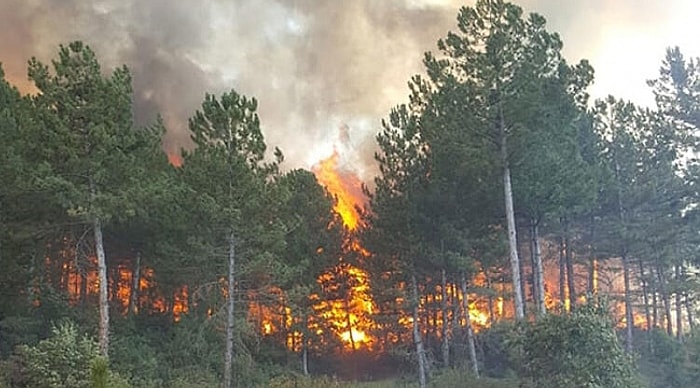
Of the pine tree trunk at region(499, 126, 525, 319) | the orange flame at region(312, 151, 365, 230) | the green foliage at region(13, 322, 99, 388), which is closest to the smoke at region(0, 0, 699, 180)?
the orange flame at region(312, 151, 365, 230)

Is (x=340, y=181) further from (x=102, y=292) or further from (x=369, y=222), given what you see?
(x=102, y=292)

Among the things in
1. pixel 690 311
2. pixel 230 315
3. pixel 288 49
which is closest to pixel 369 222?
pixel 230 315

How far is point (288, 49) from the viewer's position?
43562mm

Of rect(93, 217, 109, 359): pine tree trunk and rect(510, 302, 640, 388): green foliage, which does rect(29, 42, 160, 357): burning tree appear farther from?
rect(510, 302, 640, 388): green foliage

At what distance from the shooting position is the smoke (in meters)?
33.8

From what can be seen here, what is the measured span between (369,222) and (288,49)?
19291 millimetres

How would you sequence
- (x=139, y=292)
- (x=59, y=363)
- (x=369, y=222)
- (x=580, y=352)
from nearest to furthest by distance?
(x=59, y=363) < (x=580, y=352) < (x=369, y=222) < (x=139, y=292)

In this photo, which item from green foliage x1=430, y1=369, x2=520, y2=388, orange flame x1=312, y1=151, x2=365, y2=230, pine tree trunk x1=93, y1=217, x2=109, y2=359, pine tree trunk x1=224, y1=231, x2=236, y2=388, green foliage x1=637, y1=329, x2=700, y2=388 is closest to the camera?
pine tree trunk x1=93, y1=217, x2=109, y2=359

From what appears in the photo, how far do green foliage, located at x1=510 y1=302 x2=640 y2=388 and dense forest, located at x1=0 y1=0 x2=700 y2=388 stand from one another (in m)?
0.06

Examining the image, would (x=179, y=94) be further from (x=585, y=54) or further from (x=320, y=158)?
(x=585, y=54)

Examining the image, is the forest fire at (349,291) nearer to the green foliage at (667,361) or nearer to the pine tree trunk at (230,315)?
the pine tree trunk at (230,315)

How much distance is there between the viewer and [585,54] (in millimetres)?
33688

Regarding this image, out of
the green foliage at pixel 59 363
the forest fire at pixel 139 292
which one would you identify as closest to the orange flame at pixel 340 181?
the forest fire at pixel 139 292

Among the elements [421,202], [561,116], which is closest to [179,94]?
[421,202]
